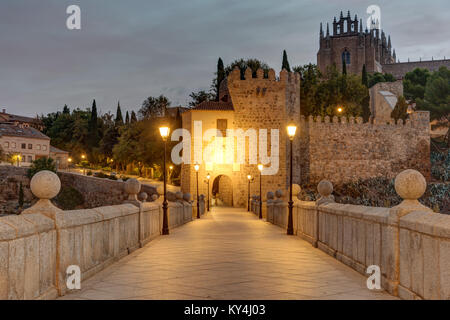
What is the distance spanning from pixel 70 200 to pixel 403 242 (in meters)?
57.0

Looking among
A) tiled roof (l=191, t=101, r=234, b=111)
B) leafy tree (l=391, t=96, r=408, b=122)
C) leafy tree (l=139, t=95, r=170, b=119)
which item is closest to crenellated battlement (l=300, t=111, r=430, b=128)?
leafy tree (l=391, t=96, r=408, b=122)

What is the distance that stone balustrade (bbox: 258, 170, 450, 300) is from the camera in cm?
465

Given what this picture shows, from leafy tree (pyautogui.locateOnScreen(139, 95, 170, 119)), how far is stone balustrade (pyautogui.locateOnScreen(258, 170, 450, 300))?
59.4 meters

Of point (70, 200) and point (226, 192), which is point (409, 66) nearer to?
point (226, 192)

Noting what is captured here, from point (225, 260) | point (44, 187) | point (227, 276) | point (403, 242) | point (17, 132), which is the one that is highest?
point (17, 132)

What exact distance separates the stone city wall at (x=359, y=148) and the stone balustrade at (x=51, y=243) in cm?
4069

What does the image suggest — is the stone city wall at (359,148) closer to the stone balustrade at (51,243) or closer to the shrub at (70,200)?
the shrub at (70,200)

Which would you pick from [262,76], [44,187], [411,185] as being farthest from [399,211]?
[262,76]

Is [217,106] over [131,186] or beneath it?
over

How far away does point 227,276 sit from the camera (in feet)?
22.9

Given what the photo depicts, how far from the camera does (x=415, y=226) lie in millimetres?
5230
